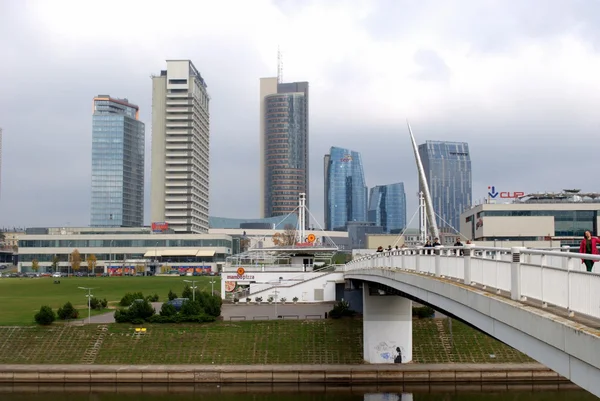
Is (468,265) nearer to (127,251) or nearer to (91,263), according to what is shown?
(91,263)

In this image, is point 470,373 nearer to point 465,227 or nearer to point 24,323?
point 24,323

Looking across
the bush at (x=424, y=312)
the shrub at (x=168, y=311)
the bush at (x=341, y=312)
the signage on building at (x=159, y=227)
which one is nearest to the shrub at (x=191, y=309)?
the shrub at (x=168, y=311)

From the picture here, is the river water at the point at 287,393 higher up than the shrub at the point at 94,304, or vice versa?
the shrub at the point at 94,304

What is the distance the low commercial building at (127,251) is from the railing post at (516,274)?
149m

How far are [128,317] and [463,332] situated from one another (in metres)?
25.7

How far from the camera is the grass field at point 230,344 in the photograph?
152ft

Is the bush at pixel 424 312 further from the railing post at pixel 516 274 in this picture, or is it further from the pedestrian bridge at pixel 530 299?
the railing post at pixel 516 274

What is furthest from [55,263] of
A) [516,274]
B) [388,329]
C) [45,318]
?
[516,274]

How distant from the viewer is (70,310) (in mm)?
52531

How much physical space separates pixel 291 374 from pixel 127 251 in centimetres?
12845

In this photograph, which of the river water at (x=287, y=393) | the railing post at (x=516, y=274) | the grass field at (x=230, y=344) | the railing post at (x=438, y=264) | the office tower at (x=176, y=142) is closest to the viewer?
the railing post at (x=516, y=274)

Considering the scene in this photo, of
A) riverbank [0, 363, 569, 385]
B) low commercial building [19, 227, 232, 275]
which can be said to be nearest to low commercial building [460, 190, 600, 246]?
riverbank [0, 363, 569, 385]

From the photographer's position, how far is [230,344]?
1889 inches

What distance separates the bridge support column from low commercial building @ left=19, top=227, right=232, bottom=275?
117m
